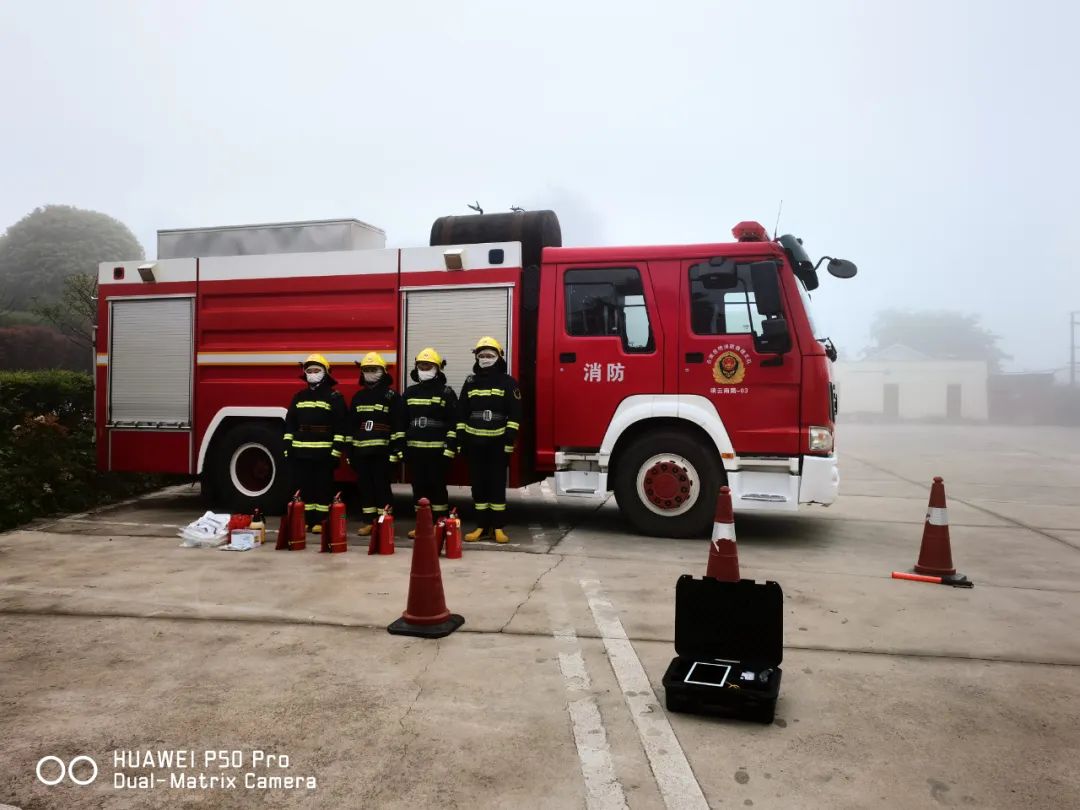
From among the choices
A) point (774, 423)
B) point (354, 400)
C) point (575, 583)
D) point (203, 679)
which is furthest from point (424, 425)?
point (203, 679)

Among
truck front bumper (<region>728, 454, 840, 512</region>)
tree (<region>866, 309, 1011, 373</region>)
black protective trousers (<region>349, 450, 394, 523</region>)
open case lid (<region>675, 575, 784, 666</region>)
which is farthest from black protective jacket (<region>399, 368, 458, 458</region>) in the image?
tree (<region>866, 309, 1011, 373</region>)

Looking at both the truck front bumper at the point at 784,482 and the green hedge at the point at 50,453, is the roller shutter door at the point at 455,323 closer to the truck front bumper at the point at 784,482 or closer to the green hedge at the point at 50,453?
the truck front bumper at the point at 784,482

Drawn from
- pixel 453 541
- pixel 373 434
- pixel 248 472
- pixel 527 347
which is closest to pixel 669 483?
pixel 527 347

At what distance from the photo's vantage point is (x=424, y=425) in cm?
704

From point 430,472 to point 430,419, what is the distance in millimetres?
495

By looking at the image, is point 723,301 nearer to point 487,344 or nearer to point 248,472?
point 487,344

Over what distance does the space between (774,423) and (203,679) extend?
489 cm

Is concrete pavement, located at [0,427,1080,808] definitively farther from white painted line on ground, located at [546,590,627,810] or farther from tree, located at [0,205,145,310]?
tree, located at [0,205,145,310]

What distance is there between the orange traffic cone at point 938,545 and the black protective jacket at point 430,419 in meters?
3.88

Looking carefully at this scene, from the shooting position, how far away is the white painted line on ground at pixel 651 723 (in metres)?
2.72

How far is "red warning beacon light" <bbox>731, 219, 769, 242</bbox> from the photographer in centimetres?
707

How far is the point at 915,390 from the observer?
5572 cm

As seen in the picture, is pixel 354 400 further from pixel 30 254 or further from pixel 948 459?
pixel 30 254

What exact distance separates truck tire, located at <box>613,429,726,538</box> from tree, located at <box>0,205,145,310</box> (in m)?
60.5
